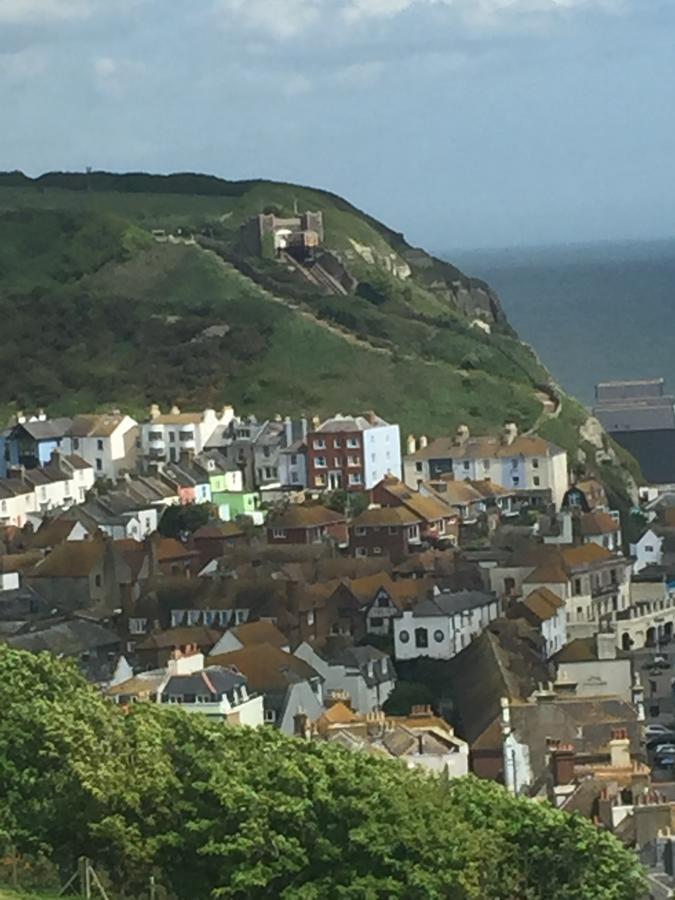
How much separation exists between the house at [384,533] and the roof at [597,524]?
437 cm

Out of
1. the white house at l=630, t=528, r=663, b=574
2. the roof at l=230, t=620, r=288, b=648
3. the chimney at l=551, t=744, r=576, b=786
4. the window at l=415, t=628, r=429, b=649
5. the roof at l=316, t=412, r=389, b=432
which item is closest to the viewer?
the chimney at l=551, t=744, r=576, b=786

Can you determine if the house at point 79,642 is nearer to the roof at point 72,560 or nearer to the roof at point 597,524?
the roof at point 72,560

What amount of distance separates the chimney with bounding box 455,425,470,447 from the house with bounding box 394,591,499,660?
28683mm

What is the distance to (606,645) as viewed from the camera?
54.2 meters

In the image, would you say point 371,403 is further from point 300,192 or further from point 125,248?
point 300,192

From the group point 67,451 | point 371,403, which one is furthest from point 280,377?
point 67,451

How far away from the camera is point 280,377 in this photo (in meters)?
102

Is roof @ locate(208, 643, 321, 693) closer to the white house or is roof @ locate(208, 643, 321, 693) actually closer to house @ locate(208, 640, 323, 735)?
house @ locate(208, 640, 323, 735)

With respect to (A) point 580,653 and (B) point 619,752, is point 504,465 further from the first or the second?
(B) point 619,752

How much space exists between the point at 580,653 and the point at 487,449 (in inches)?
1282

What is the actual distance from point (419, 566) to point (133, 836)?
123 ft

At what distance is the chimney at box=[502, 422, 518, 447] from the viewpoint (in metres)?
87.1

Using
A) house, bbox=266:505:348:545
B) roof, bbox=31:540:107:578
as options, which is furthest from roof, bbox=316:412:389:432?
roof, bbox=31:540:107:578

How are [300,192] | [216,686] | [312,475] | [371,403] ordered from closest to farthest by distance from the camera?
[216,686]
[312,475]
[371,403]
[300,192]
